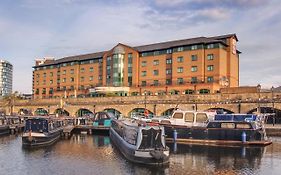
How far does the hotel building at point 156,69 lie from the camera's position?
3354 inches

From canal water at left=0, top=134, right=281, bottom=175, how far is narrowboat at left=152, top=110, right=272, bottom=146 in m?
2.34

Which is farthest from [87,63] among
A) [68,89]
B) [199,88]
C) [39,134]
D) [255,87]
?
[39,134]

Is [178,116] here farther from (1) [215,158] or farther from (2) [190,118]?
(1) [215,158]

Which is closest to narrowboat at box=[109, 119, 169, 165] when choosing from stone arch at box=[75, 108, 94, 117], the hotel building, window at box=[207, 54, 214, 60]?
the hotel building

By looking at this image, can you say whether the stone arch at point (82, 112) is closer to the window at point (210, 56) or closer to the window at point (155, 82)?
the window at point (155, 82)

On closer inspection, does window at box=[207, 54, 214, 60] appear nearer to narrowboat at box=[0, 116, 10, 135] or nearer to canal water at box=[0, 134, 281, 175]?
canal water at box=[0, 134, 281, 175]

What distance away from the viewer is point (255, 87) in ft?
230

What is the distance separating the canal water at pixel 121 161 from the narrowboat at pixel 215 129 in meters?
2.34

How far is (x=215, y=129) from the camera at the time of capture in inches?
1763

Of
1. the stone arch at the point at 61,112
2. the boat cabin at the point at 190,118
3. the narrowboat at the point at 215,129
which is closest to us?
the narrowboat at the point at 215,129

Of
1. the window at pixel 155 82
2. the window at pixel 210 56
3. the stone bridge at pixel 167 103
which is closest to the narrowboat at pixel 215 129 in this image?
the stone bridge at pixel 167 103

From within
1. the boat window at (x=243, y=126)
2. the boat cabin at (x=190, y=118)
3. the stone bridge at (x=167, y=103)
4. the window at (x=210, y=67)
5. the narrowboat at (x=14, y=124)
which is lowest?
the narrowboat at (x=14, y=124)

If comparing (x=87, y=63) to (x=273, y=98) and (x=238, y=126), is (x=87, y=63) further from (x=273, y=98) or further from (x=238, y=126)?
(x=238, y=126)

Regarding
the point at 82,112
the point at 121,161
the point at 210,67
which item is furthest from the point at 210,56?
the point at 121,161
